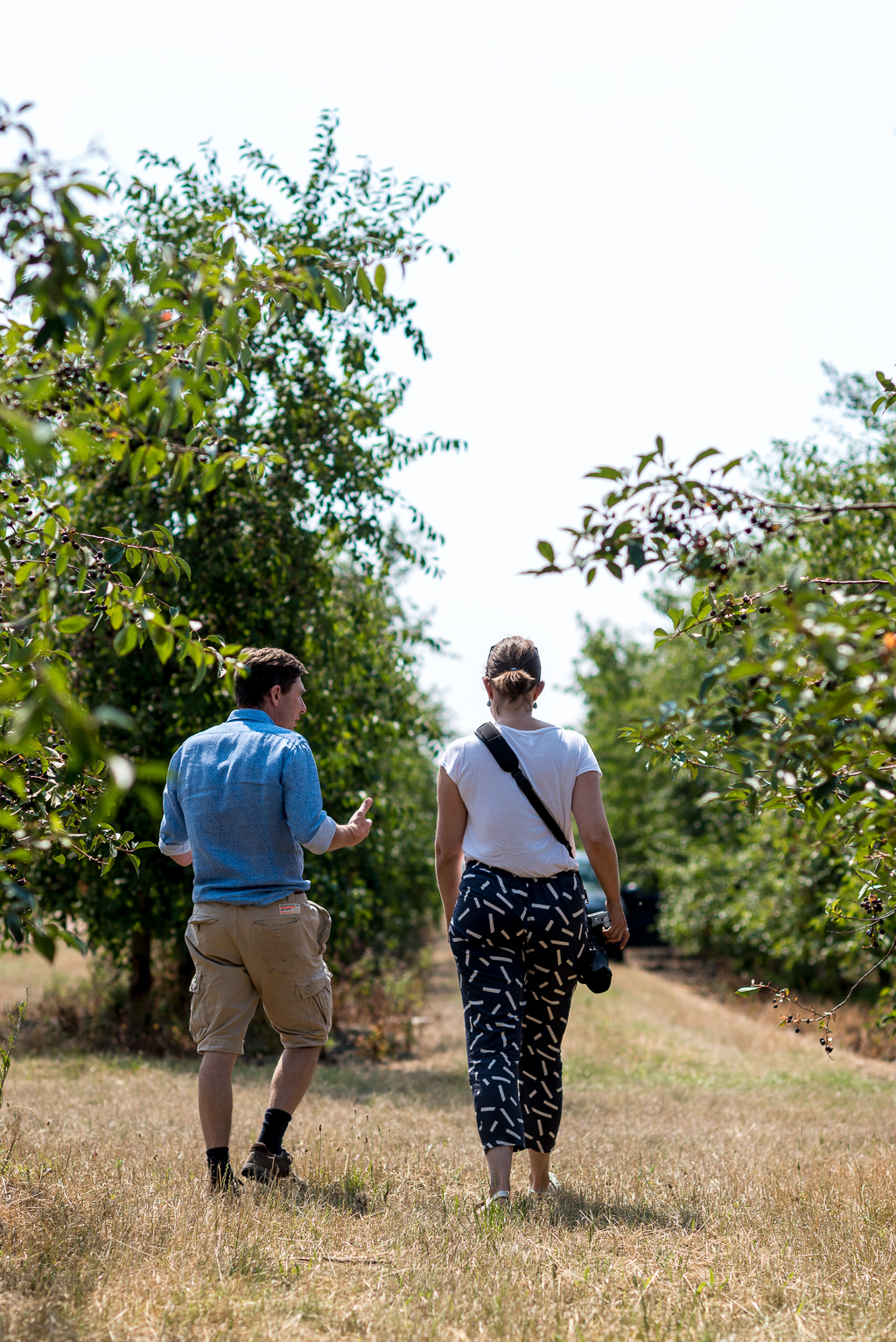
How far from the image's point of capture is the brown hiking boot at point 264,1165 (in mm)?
3916

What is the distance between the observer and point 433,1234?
10.7 ft

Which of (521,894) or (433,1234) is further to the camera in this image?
(521,894)

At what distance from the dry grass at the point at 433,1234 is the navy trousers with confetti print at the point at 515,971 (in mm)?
381

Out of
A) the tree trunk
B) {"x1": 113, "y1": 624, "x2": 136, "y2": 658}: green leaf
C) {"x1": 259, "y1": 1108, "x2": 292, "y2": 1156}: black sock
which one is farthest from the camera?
the tree trunk

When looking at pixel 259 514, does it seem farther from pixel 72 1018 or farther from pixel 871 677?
pixel 871 677

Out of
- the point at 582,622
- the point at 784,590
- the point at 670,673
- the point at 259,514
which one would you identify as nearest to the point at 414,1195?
the point at 784,590

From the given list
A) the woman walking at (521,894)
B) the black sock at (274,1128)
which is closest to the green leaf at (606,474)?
the woman walking at (521,894)

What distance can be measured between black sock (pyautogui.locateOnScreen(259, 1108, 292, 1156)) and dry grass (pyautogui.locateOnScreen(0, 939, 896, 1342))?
0.22m

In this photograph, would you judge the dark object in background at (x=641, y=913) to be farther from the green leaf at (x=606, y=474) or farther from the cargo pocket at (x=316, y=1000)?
the green leaf at (x=606, y=474)

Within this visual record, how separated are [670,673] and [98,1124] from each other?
1979 cm

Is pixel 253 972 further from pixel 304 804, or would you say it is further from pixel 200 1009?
pixel 304 804

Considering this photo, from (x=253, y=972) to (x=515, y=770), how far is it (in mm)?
1174

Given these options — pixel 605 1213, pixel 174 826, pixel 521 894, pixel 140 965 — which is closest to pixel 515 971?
pixel 521 894

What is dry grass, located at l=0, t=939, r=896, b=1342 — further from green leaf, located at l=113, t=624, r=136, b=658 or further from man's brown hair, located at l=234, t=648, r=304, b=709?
man's brown hair, located at l=234, t=648, r=304, b=709
